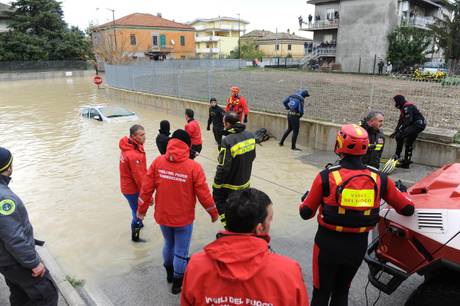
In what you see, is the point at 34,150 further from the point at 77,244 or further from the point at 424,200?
the point at 424,200

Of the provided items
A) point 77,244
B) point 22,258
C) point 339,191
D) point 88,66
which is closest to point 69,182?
point 77,244

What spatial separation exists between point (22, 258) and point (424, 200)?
10.7 feet

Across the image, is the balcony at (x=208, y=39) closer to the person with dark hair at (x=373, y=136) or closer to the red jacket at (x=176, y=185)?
the person with dark hair at (x=373, y=136)

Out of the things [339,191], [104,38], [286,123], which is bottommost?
[286,123]

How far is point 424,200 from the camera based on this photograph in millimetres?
3033

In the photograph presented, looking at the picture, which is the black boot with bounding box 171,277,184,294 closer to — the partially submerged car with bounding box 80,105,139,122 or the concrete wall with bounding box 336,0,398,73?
the partially submerged car with bounding box 80,105,139,122

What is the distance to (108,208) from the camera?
6.56 meters

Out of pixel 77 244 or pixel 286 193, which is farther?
pixel 286 193

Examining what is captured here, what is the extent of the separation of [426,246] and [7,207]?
324 centimetres

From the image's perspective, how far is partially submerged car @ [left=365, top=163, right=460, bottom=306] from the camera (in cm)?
269

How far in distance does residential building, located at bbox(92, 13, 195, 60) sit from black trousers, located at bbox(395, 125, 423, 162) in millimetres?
54925

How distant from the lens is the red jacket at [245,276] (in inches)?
64.6

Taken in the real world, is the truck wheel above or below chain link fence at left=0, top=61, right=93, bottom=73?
below

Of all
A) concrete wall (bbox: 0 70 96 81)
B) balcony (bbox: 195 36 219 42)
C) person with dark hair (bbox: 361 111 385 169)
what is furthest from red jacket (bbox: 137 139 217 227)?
balcony (bbox: 195 36 219 42)
